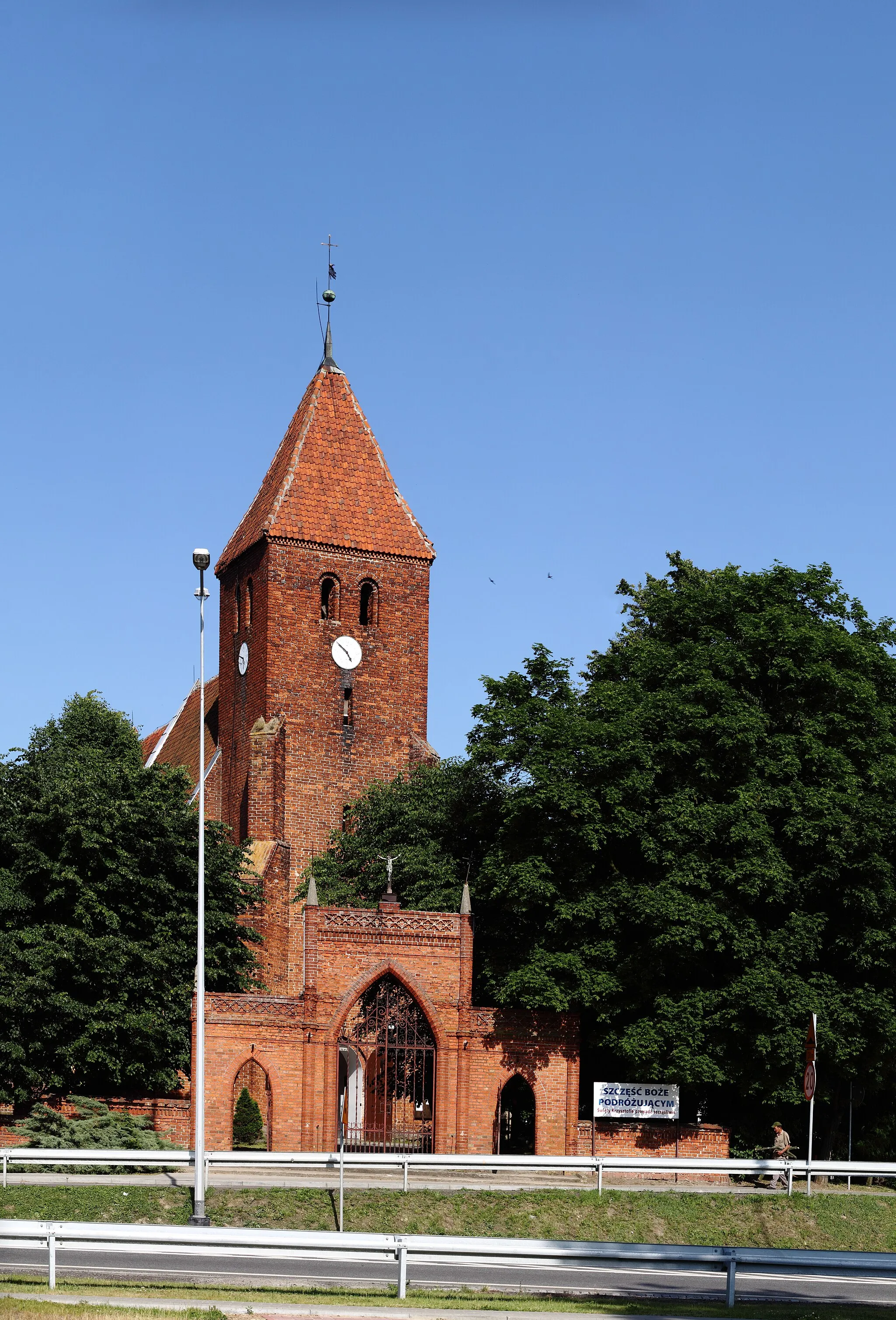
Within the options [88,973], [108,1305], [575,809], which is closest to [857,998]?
[575,809]

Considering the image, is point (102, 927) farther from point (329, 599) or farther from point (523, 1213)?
point (329, 599)

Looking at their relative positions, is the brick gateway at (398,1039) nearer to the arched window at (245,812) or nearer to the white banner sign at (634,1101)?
the white banner sign at (634,1101)

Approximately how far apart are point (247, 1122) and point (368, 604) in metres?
18.1

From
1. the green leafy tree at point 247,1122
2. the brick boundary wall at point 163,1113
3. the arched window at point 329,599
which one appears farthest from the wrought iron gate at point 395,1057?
the arched window at point 329,599

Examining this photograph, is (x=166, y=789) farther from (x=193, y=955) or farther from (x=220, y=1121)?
(x=220, y=1121)

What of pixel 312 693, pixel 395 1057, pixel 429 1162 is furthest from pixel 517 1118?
pixel 312 693

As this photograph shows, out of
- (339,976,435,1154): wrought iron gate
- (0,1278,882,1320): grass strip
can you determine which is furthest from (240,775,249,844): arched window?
(0,1278,882,1320): grass strip

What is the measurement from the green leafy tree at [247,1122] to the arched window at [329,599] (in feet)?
52.4

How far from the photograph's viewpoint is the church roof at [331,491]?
180ft

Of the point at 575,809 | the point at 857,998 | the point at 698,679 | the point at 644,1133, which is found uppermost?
the point at 698,679

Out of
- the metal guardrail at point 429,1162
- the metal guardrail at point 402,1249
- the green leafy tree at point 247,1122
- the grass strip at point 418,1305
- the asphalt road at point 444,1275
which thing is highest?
the metal guardrail at point 402,1249

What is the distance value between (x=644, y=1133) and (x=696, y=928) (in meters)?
4.06

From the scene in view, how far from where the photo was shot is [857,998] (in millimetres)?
34719

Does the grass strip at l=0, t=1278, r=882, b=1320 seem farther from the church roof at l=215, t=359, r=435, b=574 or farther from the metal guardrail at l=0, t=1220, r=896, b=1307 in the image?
the church roof at l=215, t=359, r=435, b=574
